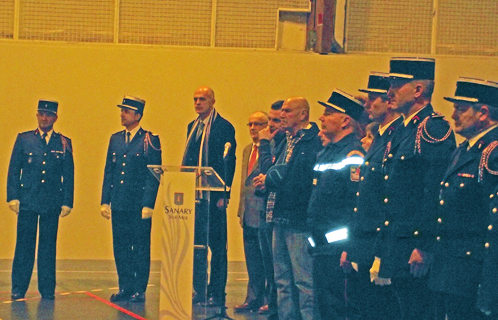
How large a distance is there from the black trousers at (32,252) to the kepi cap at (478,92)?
4.68 metres

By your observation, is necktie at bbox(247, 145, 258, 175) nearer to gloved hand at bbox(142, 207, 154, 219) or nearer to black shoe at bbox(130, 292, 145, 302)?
gloved hand at bbox(142, 207, 154, 219)

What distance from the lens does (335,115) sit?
18.2ft

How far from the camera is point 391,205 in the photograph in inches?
176

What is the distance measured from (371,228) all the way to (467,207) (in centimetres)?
72

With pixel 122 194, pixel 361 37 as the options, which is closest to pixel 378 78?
pixel 122 194

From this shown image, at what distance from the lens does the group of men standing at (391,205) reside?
4016 millimetres

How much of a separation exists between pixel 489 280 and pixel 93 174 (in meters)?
8.12

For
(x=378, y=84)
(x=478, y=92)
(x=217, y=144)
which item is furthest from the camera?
(x=217, y=144)

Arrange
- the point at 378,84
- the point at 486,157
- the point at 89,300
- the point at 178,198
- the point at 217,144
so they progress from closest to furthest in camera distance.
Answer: the point at 486,157 < the point at 378,84 < the point at 178,198 < the point at 217,144 < the point at 89,300

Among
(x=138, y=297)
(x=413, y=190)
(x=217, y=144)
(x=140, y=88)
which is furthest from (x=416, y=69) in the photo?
(x=140, y=88)

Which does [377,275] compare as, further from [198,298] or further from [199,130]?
[199,130]

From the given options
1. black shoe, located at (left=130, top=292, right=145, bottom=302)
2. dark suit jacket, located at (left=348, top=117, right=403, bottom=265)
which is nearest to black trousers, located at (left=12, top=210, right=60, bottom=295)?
black shoe, located at (left=130, top=292, right=145, bottom=302)

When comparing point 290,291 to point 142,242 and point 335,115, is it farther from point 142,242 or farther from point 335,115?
point 142,242

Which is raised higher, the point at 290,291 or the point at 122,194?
the point at 122,194
